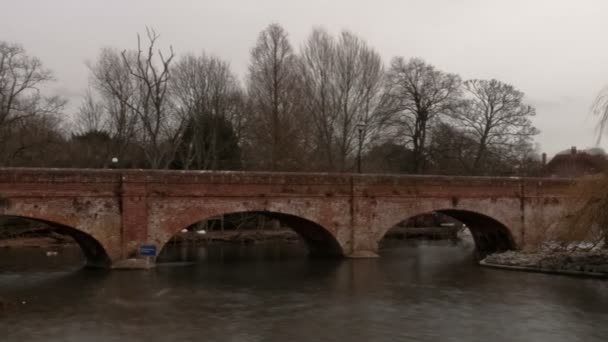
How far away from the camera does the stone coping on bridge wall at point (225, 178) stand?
19438 mm

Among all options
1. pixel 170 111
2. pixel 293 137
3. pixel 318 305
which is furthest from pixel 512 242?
pixel 170 111

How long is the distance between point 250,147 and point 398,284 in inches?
838

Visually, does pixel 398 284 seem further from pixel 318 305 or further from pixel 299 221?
pixel 299 221

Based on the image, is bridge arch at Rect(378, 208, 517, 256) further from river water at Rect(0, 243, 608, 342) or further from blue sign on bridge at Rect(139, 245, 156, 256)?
blue sign on bridge at Rect(139, 245, 156, 256)

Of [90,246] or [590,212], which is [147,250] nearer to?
[90,246]

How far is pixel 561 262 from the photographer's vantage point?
2145 centimetres

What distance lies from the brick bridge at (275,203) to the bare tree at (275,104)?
26.6 ft

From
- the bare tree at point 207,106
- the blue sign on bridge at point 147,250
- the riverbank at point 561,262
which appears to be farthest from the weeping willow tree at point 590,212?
the bare tree at point 207,106

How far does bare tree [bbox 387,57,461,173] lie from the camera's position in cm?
3991

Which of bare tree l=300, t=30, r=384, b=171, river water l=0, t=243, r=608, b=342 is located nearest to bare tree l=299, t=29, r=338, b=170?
bare tree l=300, t=30, r=384, b=171

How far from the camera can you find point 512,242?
2797 centimetres

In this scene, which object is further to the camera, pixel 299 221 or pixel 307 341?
pixel 299 221

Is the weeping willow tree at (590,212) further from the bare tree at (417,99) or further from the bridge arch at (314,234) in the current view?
the bare tree at (417,99)

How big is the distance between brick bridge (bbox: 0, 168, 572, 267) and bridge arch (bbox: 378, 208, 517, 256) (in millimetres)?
61
